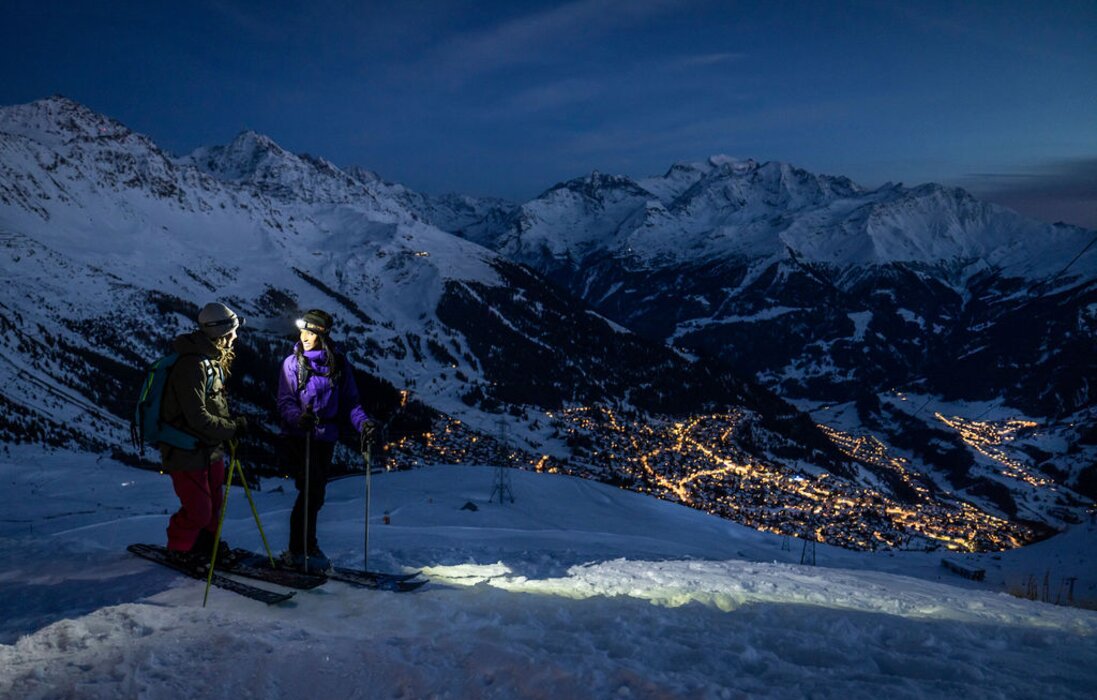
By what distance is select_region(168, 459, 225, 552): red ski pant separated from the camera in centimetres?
823

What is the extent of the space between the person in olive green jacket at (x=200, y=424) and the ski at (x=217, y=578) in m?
0.15

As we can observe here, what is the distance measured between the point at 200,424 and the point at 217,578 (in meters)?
1.97

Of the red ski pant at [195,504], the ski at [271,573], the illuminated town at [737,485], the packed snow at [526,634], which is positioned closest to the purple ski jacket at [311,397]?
the red ski pant at [195,504]

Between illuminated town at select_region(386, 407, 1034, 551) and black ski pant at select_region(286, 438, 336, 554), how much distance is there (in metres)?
89.3

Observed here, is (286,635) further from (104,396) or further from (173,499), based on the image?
(104,396)

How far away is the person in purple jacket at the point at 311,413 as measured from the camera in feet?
28.9

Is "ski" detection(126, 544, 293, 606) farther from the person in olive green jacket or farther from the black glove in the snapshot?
the black glove

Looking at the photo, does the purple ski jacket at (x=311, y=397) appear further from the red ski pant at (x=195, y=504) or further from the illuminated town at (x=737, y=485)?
the illuminated town at (x=737, y=485)

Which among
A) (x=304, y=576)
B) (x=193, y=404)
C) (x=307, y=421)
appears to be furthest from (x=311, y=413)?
(x=304, y=576)

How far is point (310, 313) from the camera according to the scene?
29.3 feet

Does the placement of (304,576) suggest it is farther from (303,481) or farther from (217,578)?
(303,481)

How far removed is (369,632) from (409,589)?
1906mm

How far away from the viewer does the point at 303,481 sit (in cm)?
894

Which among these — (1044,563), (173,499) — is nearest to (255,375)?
(173,499)
